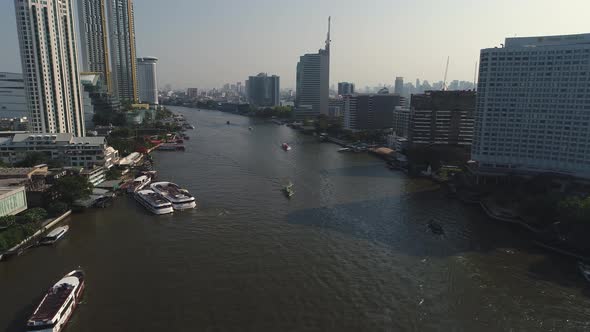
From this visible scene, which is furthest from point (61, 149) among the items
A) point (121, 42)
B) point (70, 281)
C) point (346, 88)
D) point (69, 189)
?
point (346, 88)

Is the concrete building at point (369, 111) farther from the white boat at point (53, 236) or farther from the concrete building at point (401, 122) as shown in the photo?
the white boat at point (53, 236)

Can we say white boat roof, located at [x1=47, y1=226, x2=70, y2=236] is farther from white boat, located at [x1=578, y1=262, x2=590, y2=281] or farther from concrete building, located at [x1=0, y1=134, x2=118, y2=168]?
white boat, located at [x1=578, y1=262, x2=590, y2=281]

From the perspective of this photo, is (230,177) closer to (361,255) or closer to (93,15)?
(361,255)

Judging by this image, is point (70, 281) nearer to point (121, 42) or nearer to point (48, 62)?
point (48, 62)

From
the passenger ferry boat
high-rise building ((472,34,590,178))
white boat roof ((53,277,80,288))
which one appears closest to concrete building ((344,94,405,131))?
high-rise building ((472,34,590,178))

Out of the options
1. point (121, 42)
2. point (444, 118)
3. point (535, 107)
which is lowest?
point (444, 118)

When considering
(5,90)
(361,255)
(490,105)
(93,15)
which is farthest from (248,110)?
(361,255)

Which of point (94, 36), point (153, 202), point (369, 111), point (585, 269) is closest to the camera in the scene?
point (585, 269)
